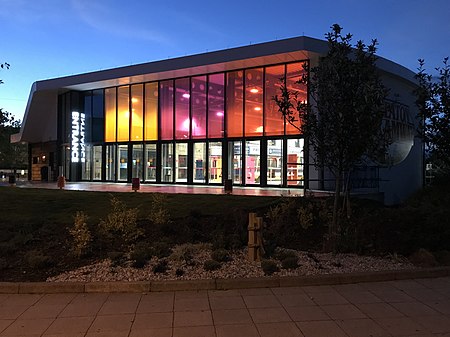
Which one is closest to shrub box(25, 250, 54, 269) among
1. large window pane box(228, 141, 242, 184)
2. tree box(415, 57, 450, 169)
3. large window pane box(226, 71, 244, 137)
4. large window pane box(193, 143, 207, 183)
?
tree box(415, 57, 450, 169)

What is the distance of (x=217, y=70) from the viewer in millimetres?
22953

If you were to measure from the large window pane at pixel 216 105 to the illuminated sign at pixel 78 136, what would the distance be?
11.1 meters

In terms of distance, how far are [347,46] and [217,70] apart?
51.1 feet

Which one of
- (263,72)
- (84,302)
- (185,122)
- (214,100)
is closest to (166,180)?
(185,122)

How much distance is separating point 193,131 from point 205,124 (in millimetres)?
952

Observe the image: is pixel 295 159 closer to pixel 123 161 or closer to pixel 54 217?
pixel 123 161

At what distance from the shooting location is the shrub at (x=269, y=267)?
6312 millimetres

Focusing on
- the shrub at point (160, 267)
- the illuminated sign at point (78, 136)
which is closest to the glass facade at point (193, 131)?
the illuminated sign at point (78, 136)

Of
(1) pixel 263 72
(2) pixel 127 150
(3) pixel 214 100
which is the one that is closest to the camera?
(1) pixel 263 72

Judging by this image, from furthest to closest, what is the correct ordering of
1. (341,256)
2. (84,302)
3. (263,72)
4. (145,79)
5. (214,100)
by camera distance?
1. (145,79)
2. (214,100)
3. (263,72)
4. (341,256)
5. (84,302)

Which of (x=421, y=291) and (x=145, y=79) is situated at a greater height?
(x=145, y=79)

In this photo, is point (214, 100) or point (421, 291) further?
point (214, 100)

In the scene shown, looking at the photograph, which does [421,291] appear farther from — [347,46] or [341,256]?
[347,46]

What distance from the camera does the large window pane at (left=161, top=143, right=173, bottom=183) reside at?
25484 millimetres
